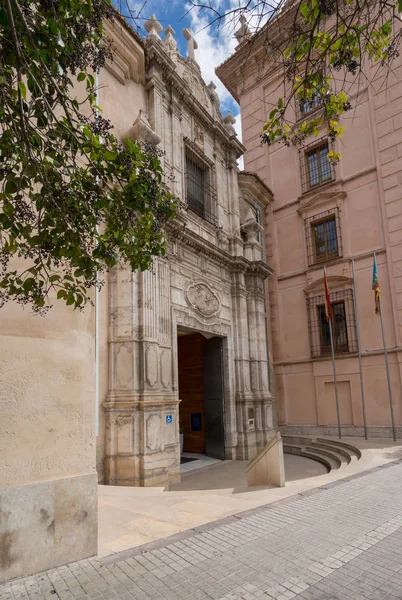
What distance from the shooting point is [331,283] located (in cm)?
1683

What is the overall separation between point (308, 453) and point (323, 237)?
29.0ft

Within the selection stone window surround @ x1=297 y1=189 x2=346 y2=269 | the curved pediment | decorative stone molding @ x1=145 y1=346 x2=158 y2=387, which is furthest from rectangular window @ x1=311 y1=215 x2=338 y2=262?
decorative stone molding @ x1=145 y1=346 x2=158 y2=387

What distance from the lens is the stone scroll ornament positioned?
12406mm

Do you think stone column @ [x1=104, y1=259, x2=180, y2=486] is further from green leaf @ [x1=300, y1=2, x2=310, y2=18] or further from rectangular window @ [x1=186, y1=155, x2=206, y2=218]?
green leaf @ [x1=300, y1=2, x2=310, y2=18]

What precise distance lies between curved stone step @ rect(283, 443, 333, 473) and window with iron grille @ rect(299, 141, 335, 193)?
423 inches

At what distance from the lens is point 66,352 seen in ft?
14.5

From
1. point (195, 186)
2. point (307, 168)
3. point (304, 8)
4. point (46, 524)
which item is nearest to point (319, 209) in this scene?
point (307, 168)

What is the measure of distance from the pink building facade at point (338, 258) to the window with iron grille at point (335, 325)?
40mm

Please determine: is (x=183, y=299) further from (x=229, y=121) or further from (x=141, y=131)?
(x=229, y=121)

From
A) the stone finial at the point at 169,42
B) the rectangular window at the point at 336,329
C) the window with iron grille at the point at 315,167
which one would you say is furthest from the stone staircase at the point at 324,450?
the stone finial at the point at 169,42

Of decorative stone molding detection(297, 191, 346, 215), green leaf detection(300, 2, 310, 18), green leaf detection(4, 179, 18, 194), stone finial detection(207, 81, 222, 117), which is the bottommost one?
green leaf detection(4, 179, 18, 194)

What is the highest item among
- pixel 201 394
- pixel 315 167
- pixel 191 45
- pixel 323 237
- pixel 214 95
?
pixel 191 45

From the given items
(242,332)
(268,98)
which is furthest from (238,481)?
(268,98)

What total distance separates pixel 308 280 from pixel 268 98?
29.1 feet
